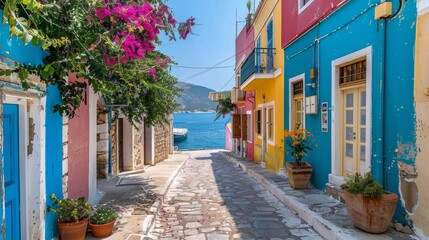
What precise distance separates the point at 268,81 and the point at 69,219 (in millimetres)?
8819

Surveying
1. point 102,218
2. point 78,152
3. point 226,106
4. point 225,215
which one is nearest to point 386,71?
point 225,215

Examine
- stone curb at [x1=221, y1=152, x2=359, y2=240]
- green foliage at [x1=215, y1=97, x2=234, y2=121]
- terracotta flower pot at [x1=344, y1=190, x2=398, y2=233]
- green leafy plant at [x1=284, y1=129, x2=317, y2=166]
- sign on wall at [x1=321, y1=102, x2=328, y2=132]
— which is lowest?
stone curb at [x1=221, y1=152, x2=359, y2=240]

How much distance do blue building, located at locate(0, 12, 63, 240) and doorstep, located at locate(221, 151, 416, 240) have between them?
404 cm

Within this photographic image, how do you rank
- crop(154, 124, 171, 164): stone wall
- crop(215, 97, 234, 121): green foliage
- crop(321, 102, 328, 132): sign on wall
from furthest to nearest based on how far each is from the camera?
crop(215, 97, 234, 121): green foliage, crop(154, 124, 171, 164): stone wall, crop(321, 102, 328, 132): sign on wall

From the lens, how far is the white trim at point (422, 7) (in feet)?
12.7

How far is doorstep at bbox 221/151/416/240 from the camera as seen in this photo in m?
4.23

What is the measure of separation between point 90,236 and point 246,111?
519 inches

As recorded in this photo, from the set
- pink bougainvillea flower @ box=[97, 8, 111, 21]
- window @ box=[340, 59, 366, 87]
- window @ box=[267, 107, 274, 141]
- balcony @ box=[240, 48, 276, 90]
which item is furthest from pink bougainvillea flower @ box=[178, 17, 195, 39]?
window @ box=[267, 107, 274, 141]

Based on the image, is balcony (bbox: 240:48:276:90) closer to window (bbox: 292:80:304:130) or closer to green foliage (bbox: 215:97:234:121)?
window (bbox: 292:80:304:130)

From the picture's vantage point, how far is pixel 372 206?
413 centimetres

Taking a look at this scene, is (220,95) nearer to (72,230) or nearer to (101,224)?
(101,224)

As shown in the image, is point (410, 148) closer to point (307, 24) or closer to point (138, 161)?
point (307, 24)

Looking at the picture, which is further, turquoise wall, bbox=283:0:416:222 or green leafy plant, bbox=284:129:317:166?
green leafy plant, bbox=284:129:317:166

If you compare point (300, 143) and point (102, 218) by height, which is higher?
point (300, 143)
